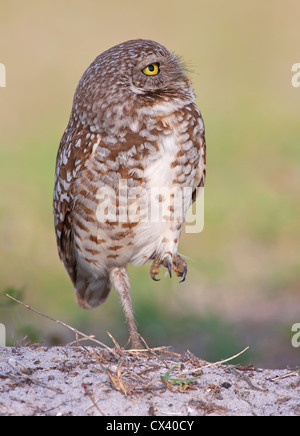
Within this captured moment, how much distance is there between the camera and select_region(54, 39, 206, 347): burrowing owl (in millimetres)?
3725

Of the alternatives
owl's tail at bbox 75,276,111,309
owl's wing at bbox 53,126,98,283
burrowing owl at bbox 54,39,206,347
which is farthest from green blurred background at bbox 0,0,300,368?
owl's wing at bbox 53,126,98,283

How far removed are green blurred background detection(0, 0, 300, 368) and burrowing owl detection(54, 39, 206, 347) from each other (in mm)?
454

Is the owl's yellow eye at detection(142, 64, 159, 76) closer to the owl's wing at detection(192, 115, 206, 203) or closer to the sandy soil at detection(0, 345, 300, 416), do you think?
the owl's wing at detection(192, 115, 206, 203)

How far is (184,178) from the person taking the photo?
3.89 metres

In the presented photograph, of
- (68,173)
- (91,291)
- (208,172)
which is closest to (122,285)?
(91,291)

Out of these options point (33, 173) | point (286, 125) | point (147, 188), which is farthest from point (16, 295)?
point (286, 125)

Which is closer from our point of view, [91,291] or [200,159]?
[200,159]

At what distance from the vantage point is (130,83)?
380cm

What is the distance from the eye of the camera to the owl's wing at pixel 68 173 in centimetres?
383

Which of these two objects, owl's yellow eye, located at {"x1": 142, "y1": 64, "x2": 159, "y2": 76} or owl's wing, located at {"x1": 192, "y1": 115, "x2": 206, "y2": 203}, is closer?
owl's yellow eye, located at {"x1": 142, "y1": 64, "x2": 159, "y2": 76}

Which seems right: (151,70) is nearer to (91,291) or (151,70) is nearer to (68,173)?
(68,173)

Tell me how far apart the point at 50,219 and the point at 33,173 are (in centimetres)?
120

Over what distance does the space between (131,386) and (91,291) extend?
1771 mm

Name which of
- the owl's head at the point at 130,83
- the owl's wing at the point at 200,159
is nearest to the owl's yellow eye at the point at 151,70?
the owl's head at the point at 130,83
